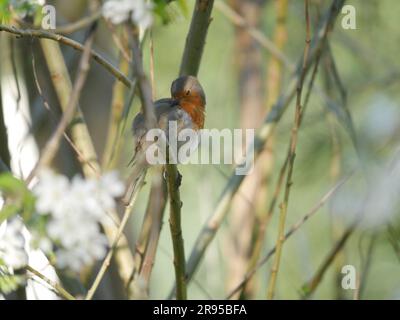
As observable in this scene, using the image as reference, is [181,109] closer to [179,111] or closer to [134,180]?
[179,111]

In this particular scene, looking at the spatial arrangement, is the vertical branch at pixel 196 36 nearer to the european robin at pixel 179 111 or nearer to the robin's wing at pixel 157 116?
the european robin at pixel 179 111

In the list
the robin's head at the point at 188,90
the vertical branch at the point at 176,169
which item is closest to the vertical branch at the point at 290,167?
the vertical branch at the point at 176,169

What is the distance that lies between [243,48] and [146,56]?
2.44m

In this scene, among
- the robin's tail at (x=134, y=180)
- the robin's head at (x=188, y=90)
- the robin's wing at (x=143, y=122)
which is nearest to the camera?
the robin's tail at (x=134, y=180)

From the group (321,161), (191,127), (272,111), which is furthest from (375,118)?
(191,127)

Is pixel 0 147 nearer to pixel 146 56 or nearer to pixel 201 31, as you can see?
pixel 201 31

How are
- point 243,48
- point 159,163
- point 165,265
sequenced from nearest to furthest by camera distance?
point 159,163
point 243,48
point 165,265

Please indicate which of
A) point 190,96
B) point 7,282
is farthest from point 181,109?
point 7,282

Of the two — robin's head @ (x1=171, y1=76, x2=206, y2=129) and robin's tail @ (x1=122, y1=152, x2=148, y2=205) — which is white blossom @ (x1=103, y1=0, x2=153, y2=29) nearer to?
robin's tail @ (x1=122, y1=152, x2=148, y2=205)

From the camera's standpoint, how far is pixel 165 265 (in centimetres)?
967

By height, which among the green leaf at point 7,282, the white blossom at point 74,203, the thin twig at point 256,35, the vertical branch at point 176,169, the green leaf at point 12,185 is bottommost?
the green leaf at point 7,282

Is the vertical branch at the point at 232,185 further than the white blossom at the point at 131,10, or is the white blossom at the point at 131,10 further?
the vertical branch at the point at 232,185

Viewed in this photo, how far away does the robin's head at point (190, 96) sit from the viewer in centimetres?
326

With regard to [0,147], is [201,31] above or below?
above
